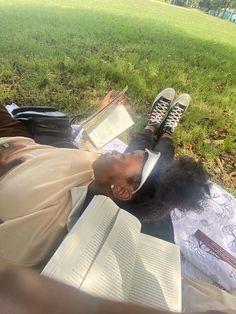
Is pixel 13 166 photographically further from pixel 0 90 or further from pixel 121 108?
pixel 0 90

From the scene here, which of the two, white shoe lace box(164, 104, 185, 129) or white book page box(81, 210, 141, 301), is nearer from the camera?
white book page box(81, 210, 141, 301)

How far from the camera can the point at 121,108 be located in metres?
2.84

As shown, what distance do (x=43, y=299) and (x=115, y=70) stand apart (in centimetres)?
330

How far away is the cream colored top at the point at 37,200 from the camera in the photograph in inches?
63.1

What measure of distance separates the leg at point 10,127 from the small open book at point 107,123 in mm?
454

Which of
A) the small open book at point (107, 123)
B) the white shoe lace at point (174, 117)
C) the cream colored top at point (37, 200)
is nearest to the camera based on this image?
the cream colored top at point (37, 200)

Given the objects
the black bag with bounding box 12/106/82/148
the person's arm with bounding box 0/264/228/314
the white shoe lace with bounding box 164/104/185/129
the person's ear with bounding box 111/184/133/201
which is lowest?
the white shoe lace with bounding box 164/104/185/129

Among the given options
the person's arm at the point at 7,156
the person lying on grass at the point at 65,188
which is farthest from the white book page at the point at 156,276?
the person's arm at the point at 7,156

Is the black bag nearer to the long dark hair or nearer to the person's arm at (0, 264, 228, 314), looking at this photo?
the long dark hair

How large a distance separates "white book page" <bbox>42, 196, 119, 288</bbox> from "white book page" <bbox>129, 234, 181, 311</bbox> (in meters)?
0.18

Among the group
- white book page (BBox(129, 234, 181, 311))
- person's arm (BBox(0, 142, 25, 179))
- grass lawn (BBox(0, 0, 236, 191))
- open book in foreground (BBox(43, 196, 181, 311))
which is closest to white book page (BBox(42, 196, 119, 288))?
open book in foreground (BBox(43, 196, 181, 311))

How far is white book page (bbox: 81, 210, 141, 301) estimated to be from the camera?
1.25m

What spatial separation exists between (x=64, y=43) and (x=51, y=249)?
323 centimetres

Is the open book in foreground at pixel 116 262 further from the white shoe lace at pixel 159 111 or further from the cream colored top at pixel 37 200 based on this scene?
the white shoe lace at pixel 159 111
